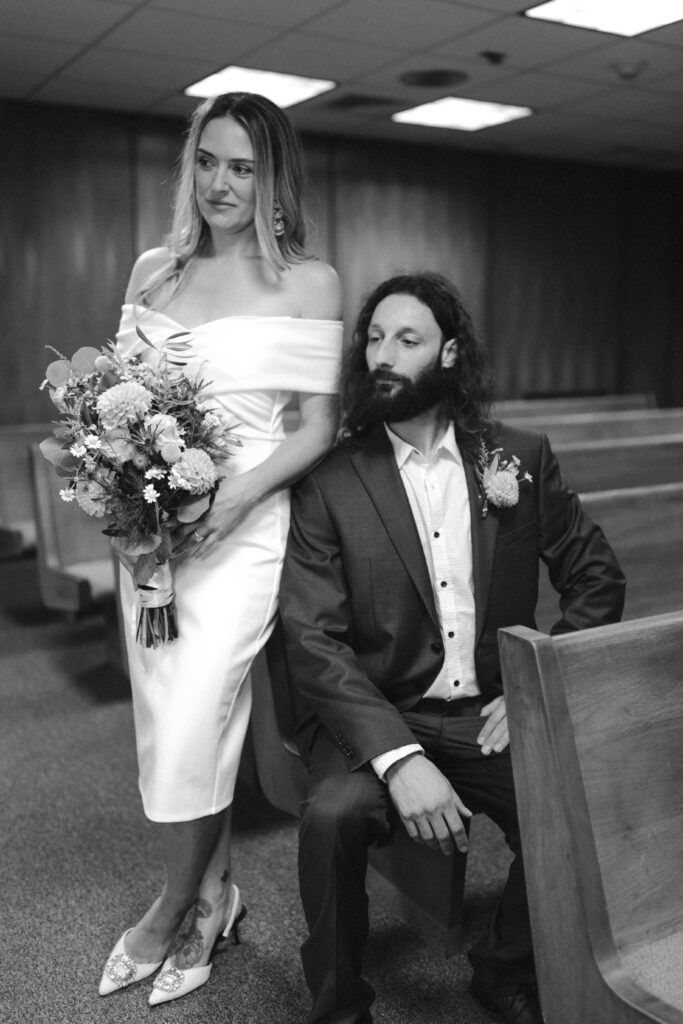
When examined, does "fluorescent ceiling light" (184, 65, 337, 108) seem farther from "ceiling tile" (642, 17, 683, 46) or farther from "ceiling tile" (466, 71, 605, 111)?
"ceiling tile" (642, 17, 683, 46)

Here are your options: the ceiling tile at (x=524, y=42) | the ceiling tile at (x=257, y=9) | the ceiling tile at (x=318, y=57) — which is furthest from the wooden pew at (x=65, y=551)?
the ceiling tile at (x=524, y=42)

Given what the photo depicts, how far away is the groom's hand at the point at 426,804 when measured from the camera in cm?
196

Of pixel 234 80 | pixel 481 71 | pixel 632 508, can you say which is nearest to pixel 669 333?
pixel 481 71

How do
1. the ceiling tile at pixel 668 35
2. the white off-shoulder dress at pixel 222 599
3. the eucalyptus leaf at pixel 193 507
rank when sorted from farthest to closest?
the ceiling tile at pixel 668 35 < the white off-shoulder dress at pixel 222 599 < the eucalyptus leaf at pixel 193 507

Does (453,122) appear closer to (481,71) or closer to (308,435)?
(481,71)

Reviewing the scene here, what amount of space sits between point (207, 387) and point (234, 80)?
559 cm

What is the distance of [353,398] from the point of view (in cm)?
240

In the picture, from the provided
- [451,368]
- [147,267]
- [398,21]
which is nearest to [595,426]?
[398,21]

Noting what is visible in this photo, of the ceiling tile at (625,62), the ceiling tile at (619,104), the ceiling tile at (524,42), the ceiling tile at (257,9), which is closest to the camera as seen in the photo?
the ceiling tile at (257,9)

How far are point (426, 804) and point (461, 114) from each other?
7.49 meters

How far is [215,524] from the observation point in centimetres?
221

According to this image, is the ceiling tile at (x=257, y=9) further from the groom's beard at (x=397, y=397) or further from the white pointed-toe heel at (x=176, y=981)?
the white pointed-toe heel at (x=176, y=981)

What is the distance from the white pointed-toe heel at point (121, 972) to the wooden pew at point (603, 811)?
111 cm

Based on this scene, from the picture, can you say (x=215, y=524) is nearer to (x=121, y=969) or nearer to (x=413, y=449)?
(x=413, y=449)
